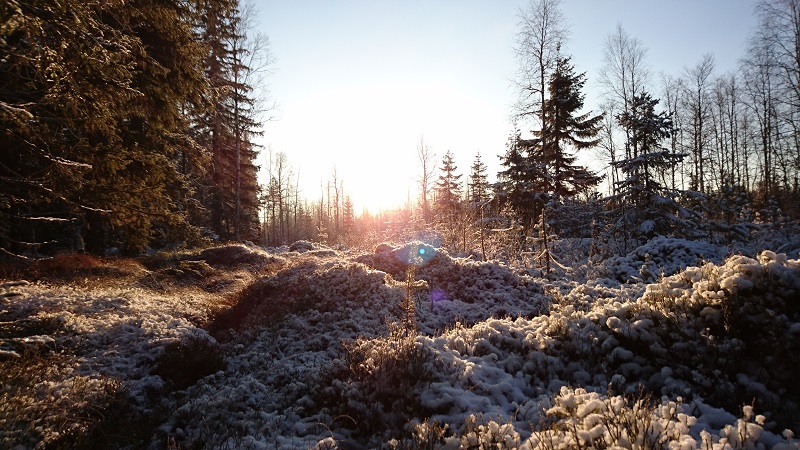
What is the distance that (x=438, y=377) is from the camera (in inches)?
195

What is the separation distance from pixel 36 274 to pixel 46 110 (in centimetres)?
690

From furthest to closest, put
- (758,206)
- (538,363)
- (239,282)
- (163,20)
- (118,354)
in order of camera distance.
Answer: (758,206) → (239,282) → (163,20) → (118,354) → (538,363)

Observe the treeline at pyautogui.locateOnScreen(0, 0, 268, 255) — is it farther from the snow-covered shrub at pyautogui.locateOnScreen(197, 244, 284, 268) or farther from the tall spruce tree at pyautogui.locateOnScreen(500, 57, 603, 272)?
the tall spruce tree at pyautogui.locateOnScreen(500, 57, 603, 272)

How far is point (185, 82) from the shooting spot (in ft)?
32.4

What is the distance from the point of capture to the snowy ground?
347cm

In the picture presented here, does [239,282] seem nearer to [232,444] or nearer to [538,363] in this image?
[232,444]

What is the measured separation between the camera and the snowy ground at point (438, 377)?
3469 mm

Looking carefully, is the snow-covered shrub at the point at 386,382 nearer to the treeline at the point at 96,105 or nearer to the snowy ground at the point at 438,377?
the snowy ground at the point at 438,377

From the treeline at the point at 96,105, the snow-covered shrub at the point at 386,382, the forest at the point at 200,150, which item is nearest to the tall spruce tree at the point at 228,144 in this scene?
the forest at the point at 200,150

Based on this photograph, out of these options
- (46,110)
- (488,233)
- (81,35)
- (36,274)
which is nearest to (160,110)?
(46,110)

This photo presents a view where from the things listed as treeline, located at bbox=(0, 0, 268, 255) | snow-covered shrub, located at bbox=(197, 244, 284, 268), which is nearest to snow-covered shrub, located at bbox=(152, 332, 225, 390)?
treeline, located at bbox=(0, 0, 268, 255)

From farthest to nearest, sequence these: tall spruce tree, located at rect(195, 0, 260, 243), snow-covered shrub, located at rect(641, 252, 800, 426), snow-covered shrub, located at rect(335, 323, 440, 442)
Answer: tall spruce tree, located at rect(195, 0, 260, 243)
snow-covered shrub, located at rect(335, 323, 440, 442)
snow-covered shrub, located at rect(641, 252, 800, 426)

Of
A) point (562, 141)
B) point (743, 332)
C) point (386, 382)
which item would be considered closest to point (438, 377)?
point (386, 382)

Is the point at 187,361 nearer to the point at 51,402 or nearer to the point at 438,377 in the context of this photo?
the point at 51,402
